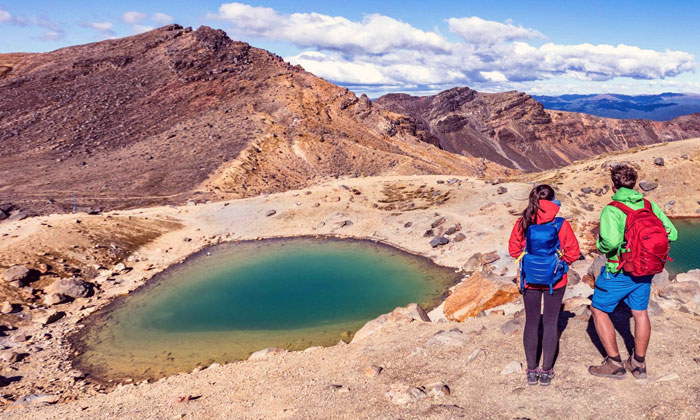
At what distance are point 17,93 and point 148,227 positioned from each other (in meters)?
65.4

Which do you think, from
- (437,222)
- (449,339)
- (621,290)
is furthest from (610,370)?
(437,222)

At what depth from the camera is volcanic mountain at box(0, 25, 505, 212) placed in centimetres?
4903

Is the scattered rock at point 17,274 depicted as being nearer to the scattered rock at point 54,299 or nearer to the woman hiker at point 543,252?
the scattered rock at point 54,299

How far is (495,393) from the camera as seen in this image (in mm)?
7957

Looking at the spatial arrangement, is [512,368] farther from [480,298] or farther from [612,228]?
[480,298]

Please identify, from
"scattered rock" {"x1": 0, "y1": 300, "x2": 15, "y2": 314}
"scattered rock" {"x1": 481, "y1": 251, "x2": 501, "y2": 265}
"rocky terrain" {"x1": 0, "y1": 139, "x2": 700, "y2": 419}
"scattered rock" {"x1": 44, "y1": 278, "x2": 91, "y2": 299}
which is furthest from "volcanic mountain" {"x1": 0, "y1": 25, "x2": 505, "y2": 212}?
"scattered rock" {"x1": 481, "y1": 251, "x2": 501, "y2": 265}

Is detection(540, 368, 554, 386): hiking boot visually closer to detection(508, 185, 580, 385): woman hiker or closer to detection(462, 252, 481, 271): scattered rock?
detection(508, 185, 580, 385): woman hiker

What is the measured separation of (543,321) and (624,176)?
9.14ft

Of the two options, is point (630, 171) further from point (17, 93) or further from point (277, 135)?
point (17, 93)

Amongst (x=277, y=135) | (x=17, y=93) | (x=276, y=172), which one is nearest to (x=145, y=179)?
(x=276, y=172)

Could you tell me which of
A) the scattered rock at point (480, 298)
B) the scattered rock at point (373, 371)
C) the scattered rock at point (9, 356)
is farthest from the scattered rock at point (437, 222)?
the scattered rock at point (9, 356)

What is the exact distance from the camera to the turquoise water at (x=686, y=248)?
75.5ft

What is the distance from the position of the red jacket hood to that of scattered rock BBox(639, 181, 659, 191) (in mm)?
34169

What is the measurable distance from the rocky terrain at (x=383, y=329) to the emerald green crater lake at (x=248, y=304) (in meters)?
1.16
